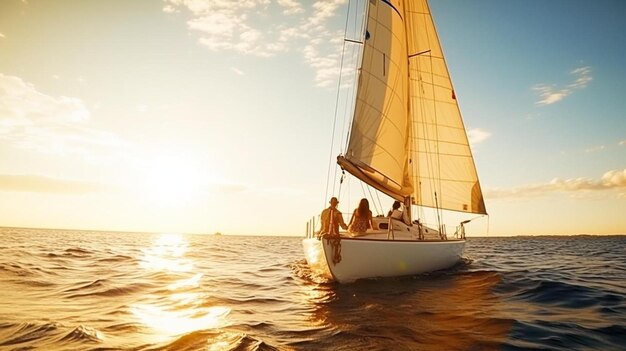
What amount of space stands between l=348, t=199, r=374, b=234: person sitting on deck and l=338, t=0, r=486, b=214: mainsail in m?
1.62

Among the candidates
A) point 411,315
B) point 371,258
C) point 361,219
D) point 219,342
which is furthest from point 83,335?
point 361,219

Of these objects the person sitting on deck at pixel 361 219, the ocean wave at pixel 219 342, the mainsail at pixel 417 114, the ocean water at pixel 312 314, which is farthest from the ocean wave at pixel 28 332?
the mainsail at pixel 417 114

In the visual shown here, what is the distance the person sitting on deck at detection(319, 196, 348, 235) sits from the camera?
10555mm

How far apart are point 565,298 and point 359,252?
Answer: 542 cm

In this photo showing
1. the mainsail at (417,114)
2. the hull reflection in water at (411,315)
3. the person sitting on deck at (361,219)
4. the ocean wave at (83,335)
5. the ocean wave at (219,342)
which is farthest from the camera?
the mainsail at (417,114)

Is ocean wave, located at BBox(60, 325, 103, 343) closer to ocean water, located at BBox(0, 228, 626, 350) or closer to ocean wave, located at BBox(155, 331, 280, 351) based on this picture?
ocean water, located at BBox(0, 228, 626, 350)

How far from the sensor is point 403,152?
14898 mm

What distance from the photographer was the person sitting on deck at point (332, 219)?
10555 millimetres

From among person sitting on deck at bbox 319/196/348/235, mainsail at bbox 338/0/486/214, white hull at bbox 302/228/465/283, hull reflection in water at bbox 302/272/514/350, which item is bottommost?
hull reflection in water at bbox 302/272/514/350

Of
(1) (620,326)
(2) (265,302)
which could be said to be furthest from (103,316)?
(1) (620,326)

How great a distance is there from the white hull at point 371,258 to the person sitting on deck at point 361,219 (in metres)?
1.39

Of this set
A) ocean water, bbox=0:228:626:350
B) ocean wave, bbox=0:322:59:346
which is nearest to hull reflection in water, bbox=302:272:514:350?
ocean water, bbox=0:228:626:350

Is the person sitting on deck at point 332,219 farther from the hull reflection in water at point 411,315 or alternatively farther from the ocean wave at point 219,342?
the ocean wave at point 219,342

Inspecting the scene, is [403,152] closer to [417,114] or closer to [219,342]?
[417,114]
